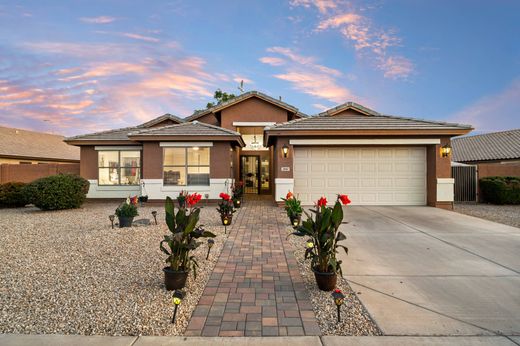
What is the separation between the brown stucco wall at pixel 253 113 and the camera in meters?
15.9

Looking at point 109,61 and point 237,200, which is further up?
point 109,61

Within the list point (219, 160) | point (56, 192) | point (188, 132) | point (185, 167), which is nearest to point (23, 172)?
point (56, 192)

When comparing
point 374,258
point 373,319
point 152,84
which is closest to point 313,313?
point 373,319

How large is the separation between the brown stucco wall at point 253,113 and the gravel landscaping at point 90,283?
32.5 feet

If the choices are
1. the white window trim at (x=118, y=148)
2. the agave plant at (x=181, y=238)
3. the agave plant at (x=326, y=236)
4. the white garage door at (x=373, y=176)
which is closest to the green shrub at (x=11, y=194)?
the white window trim at (x=118, y=148)

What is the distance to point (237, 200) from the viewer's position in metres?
11.3

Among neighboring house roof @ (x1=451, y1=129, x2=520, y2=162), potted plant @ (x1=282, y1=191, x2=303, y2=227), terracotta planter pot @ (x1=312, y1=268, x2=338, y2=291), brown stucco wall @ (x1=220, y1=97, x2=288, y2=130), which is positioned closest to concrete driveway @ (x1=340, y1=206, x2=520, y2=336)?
terracotta planter pot @ (x1=312, y1=268, x2=338, y2=291)

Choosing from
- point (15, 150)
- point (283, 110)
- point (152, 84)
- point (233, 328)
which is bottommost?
point (233, 328)

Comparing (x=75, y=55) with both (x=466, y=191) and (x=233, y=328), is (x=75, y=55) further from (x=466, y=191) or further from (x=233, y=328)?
(x=466, y=191)

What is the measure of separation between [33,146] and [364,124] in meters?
28.6

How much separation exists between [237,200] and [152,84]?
29.9 feet

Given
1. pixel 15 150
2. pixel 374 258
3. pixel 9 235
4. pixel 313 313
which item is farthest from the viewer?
pixel 15 150

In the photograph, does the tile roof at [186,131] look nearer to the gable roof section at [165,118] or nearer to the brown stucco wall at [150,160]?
the brown stucco wall at [150,160]

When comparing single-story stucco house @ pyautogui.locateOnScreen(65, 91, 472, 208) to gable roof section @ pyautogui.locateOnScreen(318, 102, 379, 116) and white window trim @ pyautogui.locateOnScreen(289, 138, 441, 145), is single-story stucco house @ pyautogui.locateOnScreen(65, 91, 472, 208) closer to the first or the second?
white window trim @ pyautogui.locateOnScreen(289, 138, 441, 145)
